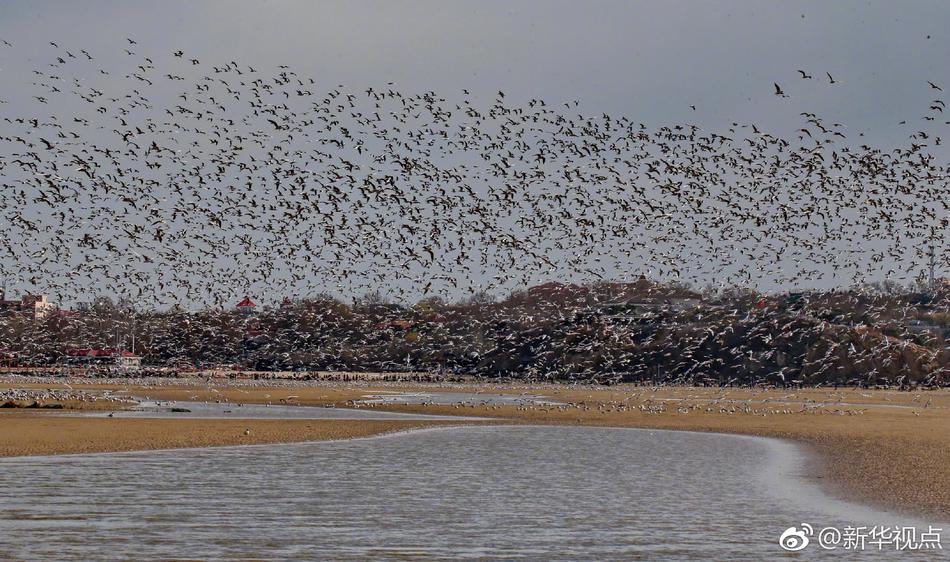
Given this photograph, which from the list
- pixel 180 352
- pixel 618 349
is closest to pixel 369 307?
pixel 180 352

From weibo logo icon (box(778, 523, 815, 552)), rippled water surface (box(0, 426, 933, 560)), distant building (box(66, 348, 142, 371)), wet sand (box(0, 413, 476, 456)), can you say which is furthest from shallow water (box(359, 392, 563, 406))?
distant building (box(66, 348, 142, 371))

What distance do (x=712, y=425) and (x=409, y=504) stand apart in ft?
108

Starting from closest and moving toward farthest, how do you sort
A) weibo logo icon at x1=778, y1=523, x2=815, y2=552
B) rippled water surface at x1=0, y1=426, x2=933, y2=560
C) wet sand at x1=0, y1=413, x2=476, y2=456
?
rippled water surface at x1=0, y1=426, x2=933, y2=560 < weibo logo icon at x1=778, y1=523, x2=815, y2=552 < wet sand at x1=0, y1=413, x2=476, y2=456

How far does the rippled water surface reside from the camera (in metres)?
24.8

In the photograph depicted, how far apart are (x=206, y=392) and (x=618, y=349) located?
65.5 m

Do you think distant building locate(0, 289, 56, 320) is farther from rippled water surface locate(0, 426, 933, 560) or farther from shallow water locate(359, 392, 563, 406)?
rippled water surface locate(0, 426, 933, 560)

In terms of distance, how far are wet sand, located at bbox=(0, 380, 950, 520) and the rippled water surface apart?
2.37m

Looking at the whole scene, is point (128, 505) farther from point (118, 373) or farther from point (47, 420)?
point (118, 373)

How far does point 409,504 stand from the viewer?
3134 cm

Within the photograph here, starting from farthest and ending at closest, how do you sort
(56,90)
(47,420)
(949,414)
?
1. (949,414)
2. (47,420)
3. (56,90)

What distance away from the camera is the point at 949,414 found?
225 feet

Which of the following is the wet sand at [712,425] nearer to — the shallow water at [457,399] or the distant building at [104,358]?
the shallow water at [457,399]

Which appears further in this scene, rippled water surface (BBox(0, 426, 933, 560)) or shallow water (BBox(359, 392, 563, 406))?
shallow water (BBox(359, 392, 563, 406))

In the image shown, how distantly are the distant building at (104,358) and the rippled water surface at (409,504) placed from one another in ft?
395
